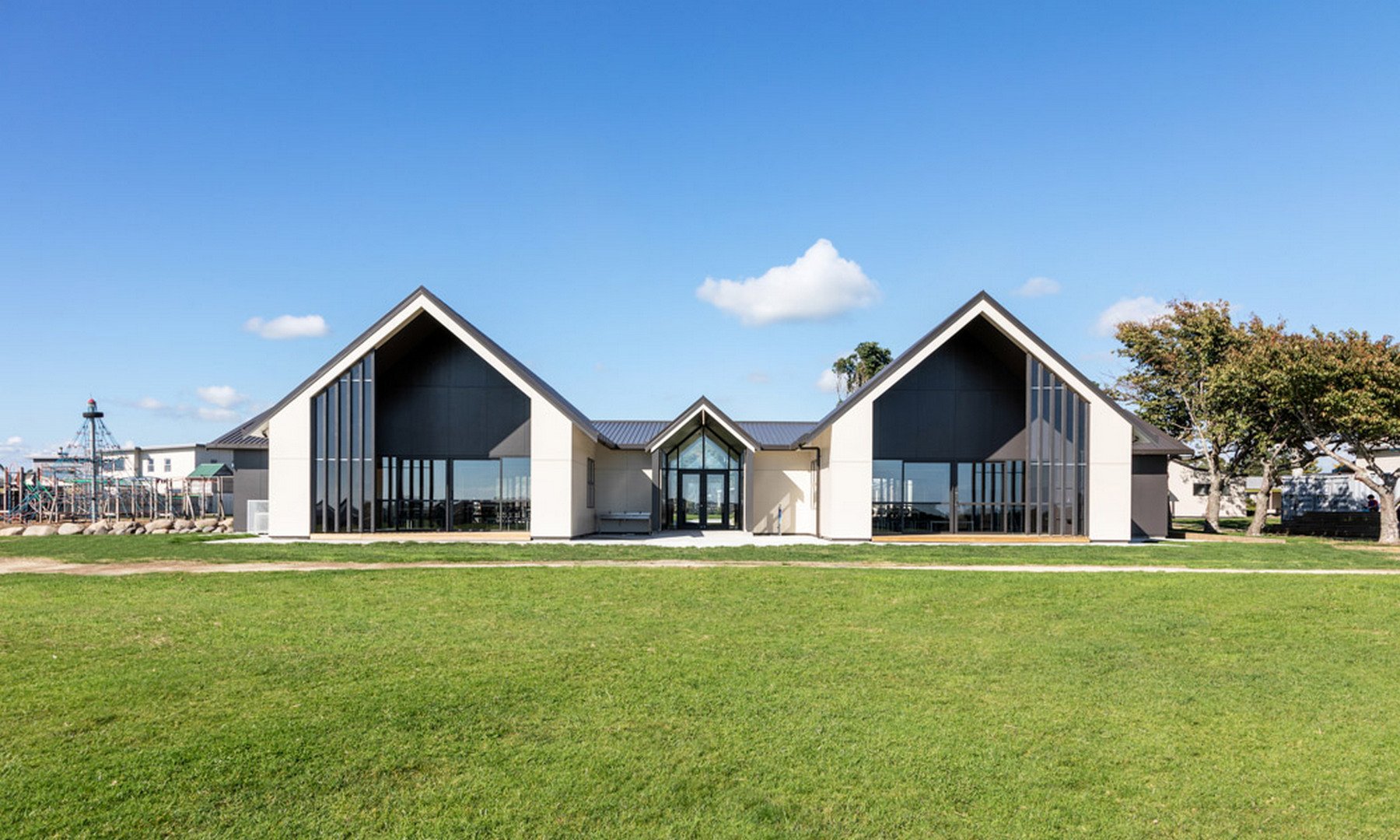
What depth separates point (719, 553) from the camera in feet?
66.1

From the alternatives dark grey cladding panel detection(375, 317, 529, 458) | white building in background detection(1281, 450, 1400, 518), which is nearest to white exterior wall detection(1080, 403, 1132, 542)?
dark grey cladding panel detection(375, 317, 529, 458)

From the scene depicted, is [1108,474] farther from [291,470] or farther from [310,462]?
[291,470]

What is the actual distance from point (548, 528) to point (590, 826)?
1950 cm

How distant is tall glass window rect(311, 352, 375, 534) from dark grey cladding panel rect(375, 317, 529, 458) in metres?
1.43

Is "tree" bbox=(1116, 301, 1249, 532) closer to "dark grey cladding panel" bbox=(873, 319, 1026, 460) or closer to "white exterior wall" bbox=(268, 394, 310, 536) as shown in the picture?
"dark grey cladding panel" bbox=(873, 319, 1026, 460)

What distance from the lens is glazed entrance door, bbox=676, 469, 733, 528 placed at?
29.6 m

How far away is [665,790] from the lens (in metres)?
Result: 5.53

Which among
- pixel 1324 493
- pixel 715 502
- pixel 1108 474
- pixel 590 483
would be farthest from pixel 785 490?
pixel 1324 493

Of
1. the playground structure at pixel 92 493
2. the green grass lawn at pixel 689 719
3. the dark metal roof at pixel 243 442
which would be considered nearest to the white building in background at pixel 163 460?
the playground structure at pixel 92 493

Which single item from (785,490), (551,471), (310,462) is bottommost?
(785,490)

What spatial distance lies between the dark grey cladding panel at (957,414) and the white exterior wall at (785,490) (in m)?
3.60

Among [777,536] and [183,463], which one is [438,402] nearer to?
[777,536]

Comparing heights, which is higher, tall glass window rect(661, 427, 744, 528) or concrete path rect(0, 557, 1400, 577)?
tall glass window rect(661, 427, 744, 528)

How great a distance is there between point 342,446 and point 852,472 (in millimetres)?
14585
